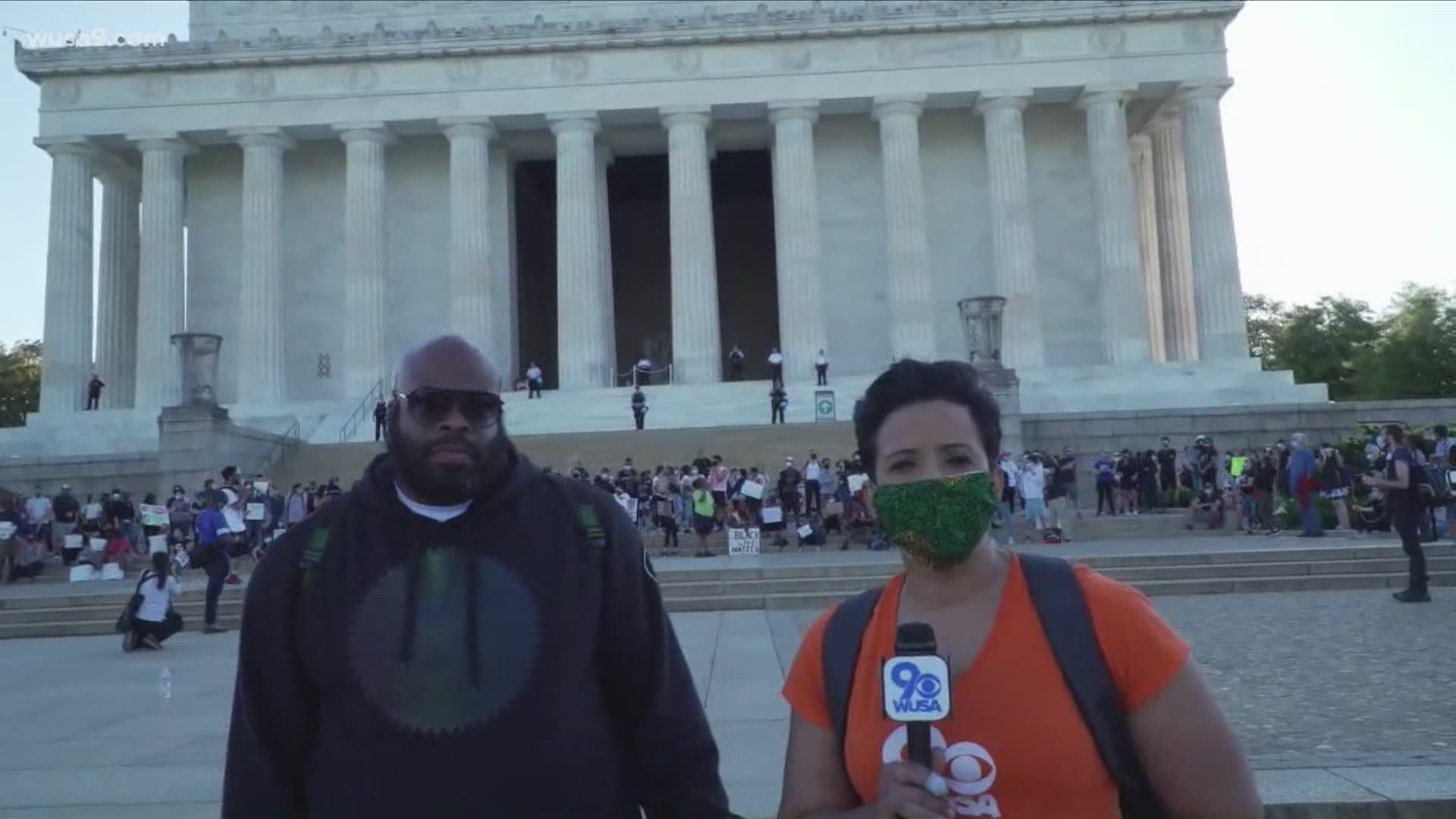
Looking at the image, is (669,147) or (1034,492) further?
(669,147)

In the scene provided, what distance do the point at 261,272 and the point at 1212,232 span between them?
33912mm

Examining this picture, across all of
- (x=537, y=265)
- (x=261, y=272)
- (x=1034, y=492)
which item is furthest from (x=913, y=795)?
(x=537, y=265)

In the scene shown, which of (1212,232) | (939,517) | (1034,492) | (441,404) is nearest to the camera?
(939,517)

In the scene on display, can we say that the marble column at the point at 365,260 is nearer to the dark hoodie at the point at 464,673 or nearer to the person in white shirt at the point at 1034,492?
the person in white shirt at the point at 1034,492

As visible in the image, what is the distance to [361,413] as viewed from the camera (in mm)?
43531

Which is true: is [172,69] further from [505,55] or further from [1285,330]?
[1285,330]

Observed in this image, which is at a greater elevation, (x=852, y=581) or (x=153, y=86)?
(x=153, y=86)

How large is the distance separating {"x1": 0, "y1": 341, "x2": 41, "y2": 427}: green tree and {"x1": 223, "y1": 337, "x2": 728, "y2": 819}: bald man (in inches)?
3159

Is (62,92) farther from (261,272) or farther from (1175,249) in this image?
(1175,249)

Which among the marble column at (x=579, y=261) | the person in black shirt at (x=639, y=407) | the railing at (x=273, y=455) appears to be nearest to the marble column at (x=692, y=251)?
the marble column at (x=579, y=261)

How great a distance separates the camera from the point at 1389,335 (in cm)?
6588

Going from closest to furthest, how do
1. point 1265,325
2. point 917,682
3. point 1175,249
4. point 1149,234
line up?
point 917,682
point 1175,249
point 1149,234
point 1265,325

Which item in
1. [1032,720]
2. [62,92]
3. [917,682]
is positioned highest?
[62,92]

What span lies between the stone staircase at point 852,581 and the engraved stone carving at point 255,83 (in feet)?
98.0
